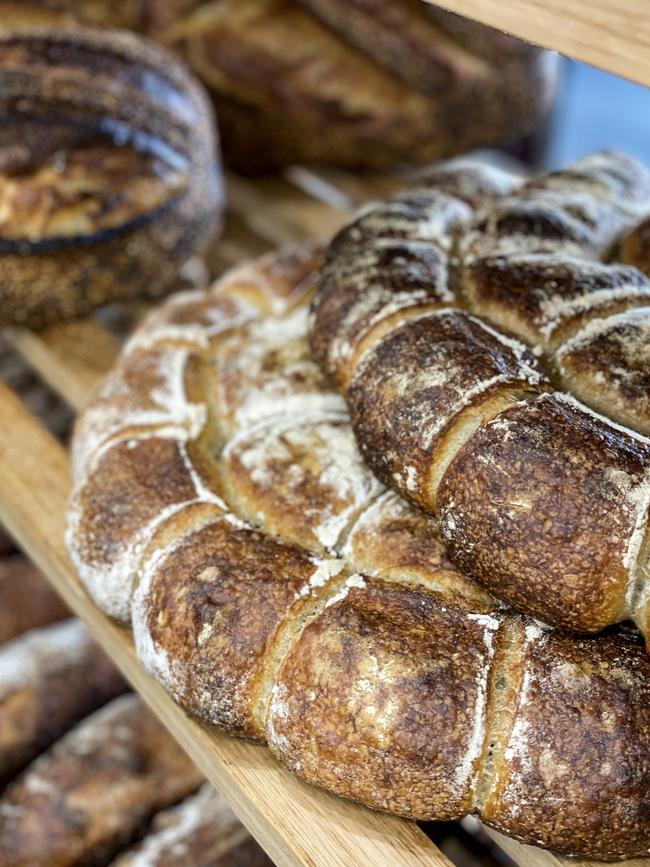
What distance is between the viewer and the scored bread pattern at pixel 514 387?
99 cm

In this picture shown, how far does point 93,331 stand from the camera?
2061mm

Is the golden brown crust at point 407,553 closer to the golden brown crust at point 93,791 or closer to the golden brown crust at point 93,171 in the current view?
the golden brown crust at point 93,791

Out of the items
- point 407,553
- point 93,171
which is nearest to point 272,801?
point 407,553

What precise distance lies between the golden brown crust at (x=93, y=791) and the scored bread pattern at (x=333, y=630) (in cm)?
50

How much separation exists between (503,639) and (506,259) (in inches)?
18.8

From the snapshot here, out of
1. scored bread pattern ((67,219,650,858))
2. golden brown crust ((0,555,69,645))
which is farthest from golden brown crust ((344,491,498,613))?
golden brown crust ((0,555,69,645))

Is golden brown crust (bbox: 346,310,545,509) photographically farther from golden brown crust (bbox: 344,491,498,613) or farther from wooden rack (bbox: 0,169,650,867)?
wooden rack (bbox: 0,169,650,867)

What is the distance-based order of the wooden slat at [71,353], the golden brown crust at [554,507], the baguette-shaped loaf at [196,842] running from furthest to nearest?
1. the wooden slat at [71,353]
2. the baguette-shaped loaf at [196,842]
3. the golden brown crust at [554,507]

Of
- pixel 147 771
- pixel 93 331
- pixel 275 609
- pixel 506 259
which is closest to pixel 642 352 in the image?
pixel 506 259

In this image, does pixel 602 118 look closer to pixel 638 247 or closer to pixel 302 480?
pixel 638 247

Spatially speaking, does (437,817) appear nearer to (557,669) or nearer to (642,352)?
(557,669)

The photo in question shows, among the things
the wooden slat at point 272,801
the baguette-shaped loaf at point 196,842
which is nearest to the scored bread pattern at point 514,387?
the wooden slat at point 272,801

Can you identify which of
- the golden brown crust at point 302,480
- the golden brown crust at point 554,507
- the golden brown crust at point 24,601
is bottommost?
the golden brown crust at point 24,601

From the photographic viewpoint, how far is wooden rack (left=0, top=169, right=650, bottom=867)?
112cm
